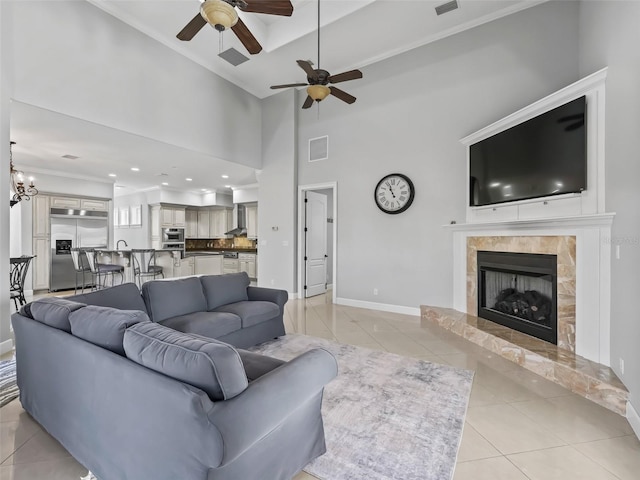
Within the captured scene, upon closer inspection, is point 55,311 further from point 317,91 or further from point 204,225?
point 204,225

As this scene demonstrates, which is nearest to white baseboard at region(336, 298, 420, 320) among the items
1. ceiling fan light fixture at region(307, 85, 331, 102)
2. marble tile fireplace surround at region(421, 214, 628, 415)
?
marble tile fireplace surround at region(421, 214, 628, 415)

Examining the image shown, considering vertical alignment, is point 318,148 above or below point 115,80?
below

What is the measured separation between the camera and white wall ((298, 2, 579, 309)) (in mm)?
4035

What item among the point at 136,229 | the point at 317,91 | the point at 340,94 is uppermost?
the point at 340,94

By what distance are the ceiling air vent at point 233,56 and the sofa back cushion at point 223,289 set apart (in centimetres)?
344

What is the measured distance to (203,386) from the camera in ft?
3.95

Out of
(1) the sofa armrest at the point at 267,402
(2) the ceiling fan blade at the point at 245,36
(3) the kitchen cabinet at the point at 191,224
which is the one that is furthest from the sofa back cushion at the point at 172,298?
(3) the kitchen cabinet at the point at 191,224

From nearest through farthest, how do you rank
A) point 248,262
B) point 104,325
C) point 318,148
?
point 104,325 < point 318,148 < point 248,262

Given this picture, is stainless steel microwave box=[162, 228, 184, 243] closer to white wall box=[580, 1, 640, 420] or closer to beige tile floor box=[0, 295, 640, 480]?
beige tile floor box=[0, 295, 640, 480]

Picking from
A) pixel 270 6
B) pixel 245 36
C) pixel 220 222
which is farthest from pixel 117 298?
pixel 220 222

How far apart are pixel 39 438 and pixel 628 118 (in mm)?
4535

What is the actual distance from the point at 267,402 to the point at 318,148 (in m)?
5.46

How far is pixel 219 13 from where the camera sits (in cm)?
256

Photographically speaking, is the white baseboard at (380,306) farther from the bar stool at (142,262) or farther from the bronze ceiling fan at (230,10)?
the bronze ceiling fan at (230,10)
